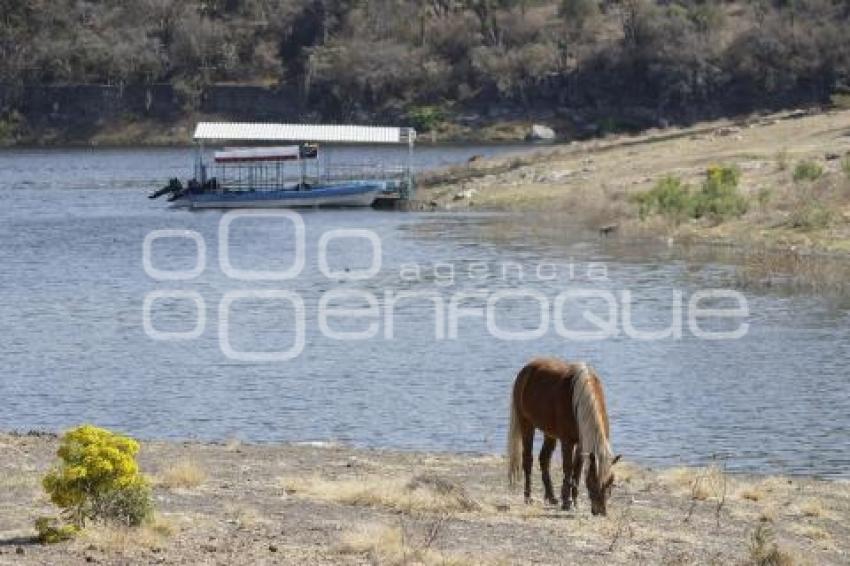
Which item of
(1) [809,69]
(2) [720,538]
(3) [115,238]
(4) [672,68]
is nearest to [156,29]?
(4) [672,68]

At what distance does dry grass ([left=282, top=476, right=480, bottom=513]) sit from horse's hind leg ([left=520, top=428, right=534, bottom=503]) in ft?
2.59

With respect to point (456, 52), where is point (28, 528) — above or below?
below

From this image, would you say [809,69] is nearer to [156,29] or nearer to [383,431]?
[156,29]

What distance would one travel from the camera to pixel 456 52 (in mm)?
164250

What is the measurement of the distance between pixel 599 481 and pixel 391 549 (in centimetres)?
330

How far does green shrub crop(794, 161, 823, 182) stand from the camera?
63406 millimetres

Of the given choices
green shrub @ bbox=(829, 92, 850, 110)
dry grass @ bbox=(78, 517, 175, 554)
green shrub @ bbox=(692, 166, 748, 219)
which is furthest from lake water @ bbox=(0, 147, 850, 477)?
green shrub @ bbox=(829, 92, 850, 110)

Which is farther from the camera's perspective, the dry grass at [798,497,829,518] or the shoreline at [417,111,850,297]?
the shoreline at [417,111,850,297]

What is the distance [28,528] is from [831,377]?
2074cm

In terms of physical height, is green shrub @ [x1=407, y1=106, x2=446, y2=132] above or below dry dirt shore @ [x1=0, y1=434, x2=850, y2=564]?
above

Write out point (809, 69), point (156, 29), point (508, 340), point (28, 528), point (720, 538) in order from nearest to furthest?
point (28, 528), point (720, 538), point (508, 340), point (809, 69), point (156, 29)

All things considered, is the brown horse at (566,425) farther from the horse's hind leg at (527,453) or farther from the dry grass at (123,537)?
the dry grass at (123,537)

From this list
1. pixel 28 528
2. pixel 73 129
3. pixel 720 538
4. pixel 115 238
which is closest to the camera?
pixel 28 528

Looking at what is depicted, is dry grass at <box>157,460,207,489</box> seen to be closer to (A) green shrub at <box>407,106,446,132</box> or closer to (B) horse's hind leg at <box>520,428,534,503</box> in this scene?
(B) horse's hind leg at <box>520,428,534,503</box>
